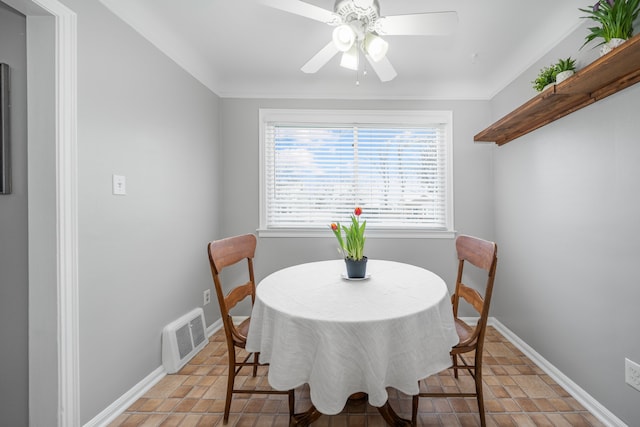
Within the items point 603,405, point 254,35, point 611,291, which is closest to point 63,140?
point 254,35

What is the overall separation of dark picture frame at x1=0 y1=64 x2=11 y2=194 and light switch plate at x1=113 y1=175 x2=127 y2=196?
16.0 inches

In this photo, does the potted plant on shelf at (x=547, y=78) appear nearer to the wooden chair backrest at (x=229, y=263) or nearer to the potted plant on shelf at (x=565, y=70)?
the potted plant on shelf at (x=565, y=70)

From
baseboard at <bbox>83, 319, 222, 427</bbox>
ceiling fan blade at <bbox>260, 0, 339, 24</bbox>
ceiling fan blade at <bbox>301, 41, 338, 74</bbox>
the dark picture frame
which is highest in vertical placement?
ceiling fan blade at <bbox>260, 0, 339, 24</bbox>

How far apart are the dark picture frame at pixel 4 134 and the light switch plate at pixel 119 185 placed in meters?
0.41

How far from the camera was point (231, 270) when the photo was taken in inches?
108

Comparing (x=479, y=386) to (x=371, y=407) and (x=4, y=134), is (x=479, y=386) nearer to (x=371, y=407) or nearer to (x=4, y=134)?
(x=371, y=407)

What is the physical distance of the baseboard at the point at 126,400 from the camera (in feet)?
4.84

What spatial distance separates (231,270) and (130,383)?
1.20 meters

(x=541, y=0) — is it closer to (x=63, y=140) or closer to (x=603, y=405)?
(x=603, y=405)

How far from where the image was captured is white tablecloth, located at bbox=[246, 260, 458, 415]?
1028 millimetres

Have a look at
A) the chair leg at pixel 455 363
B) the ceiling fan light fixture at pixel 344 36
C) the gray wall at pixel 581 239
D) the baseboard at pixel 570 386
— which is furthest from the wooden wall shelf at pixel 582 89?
the baseboard at pixel 570 386

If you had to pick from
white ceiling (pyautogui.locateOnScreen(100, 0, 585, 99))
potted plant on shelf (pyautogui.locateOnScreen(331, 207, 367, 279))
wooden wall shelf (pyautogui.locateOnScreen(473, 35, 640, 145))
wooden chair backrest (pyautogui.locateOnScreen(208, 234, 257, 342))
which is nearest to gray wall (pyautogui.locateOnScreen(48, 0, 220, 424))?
white ceiling (pyautogui.locateOnScreen(100, 0, 585, 99))

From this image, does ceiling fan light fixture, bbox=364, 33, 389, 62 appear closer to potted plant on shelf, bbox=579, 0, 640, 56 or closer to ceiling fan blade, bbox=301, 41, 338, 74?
ceiling fan blade, bbox=301, 41, 338, 74

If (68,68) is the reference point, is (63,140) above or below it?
below
